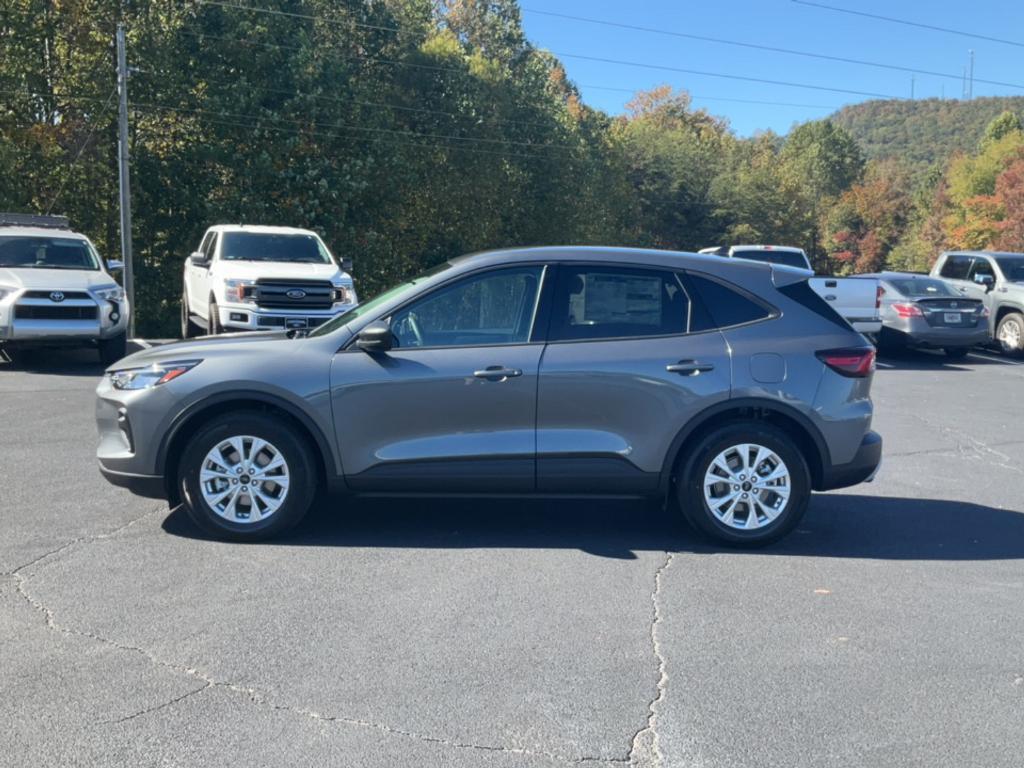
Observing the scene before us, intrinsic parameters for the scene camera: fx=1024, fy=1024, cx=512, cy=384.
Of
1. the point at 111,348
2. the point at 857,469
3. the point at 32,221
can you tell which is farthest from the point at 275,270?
the point at 857,469

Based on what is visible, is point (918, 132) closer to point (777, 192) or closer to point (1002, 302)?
point (777, 192)

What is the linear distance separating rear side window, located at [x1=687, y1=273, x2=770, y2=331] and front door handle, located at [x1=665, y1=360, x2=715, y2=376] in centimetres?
24

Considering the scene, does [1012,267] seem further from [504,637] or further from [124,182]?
[124,182]

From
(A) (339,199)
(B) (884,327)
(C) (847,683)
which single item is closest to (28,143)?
(A) (339,199)

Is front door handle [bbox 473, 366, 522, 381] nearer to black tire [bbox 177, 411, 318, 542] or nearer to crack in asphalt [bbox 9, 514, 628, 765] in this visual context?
black tire [bbox 177, 411, 318, 542]

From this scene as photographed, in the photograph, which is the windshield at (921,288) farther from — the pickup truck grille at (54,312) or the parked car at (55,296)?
the pickup truck grille at (54,312)

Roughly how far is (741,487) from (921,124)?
15229 centimetres

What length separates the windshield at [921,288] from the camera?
59.2ft

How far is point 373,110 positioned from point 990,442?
80.5 feet

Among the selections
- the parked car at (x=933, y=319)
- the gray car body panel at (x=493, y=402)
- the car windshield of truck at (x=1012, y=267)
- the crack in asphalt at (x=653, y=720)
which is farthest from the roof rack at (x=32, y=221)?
the car windshield of truck at (x=1012, y=267)

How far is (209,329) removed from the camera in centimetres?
1571

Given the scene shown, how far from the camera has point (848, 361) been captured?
6.12 m

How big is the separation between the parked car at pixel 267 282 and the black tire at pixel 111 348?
4.41 feet

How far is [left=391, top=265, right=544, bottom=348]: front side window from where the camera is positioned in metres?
6.05
